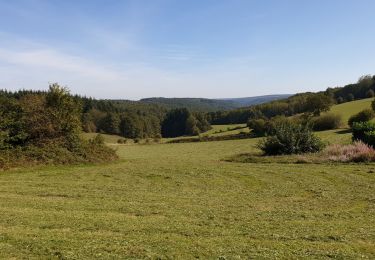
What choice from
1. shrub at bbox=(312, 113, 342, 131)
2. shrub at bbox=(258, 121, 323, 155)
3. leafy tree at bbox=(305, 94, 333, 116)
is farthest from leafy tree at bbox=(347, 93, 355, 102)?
shrub at bbox=(258, 121, 323, 155)

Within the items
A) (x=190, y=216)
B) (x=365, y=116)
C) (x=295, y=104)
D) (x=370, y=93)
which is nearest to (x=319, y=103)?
(x=365, y=116)

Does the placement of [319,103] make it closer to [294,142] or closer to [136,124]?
[294,142]

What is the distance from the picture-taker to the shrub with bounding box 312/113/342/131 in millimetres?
70188

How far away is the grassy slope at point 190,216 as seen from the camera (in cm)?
760

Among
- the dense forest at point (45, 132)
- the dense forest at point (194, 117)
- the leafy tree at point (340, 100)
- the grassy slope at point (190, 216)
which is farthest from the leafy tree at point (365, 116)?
the grassy slope at point (190, 216)

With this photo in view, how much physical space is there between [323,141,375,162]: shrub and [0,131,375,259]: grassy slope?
5.62m

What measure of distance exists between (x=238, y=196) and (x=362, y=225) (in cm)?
543

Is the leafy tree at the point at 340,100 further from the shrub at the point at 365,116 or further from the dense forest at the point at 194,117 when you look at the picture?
the shrub at the point at 365,116

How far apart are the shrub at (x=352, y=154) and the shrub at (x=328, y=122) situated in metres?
43.7

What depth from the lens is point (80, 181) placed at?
59.1ft

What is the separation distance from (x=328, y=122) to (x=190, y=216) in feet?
214

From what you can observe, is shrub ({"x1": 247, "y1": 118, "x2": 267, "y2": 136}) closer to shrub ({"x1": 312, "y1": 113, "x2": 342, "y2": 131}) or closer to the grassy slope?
shrub ({"x1": 312, "y1": 113, "x2": 342, "y2": 131})

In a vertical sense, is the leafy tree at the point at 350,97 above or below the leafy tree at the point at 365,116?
above

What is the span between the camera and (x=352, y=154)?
25.7 meters
